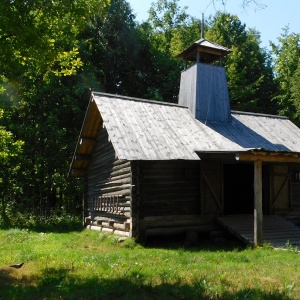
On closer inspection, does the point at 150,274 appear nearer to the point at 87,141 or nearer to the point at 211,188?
the point at 211,188

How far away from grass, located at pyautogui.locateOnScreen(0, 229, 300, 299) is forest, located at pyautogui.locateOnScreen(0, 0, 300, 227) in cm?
530

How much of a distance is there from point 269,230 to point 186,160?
380 centimetres

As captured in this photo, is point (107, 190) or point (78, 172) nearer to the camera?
point (107, 190)

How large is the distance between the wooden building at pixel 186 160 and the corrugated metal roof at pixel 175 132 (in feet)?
0.13

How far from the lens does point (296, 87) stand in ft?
95.0

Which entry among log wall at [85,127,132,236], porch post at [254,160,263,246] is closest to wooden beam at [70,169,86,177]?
log wall at [85,127,132,236]

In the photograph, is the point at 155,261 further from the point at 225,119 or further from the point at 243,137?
the point at 225,119

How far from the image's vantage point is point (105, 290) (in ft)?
23.1

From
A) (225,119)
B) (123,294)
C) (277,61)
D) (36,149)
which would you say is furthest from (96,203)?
(277,61)

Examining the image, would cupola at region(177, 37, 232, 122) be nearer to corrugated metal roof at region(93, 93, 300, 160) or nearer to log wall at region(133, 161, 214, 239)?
corrugated metal roof at region(93, 93, 300, 160)

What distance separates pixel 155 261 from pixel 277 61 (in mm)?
31716

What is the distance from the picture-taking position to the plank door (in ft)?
48.9

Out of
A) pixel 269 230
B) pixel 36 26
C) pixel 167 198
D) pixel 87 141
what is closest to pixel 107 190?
pixel 87 141

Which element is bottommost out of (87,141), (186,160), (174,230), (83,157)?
(174,230)
